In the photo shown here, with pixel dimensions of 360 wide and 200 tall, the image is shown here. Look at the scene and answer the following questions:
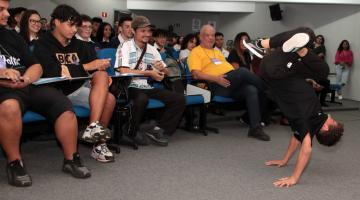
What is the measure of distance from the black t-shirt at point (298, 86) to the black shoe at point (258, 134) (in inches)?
49.1

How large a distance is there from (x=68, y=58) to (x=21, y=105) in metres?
0.68

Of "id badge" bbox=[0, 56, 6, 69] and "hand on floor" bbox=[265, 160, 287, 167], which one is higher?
"id badge" bbox=[0, 56, 6, 69]

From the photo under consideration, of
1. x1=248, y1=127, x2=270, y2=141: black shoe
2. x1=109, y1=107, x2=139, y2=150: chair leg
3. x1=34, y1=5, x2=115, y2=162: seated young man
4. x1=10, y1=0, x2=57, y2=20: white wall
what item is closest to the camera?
x1=34, y1=5, x2=115, y2=162: seated young man

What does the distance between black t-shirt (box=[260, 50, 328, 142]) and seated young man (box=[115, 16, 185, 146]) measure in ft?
3.75

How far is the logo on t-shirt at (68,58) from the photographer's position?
126 inches

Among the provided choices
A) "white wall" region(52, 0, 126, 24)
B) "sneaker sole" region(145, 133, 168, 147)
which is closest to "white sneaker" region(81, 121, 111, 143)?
"sneaker sole" region(145, 133, 168, 147)

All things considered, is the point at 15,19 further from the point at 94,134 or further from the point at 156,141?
the point at 94,134

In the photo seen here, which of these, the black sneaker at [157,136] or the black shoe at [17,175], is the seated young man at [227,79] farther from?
the black shoe at [17,175]

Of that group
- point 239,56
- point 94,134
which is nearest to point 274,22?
point 239,56

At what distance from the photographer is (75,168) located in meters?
2.84

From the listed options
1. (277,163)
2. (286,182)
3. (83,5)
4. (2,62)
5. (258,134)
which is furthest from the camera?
(83,5)

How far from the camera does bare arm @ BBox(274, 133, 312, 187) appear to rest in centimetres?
282

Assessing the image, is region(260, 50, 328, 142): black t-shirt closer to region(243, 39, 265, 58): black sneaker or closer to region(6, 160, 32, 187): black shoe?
region(243, 39, 265, 58): black sneaker

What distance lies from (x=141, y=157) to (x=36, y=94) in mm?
1009
